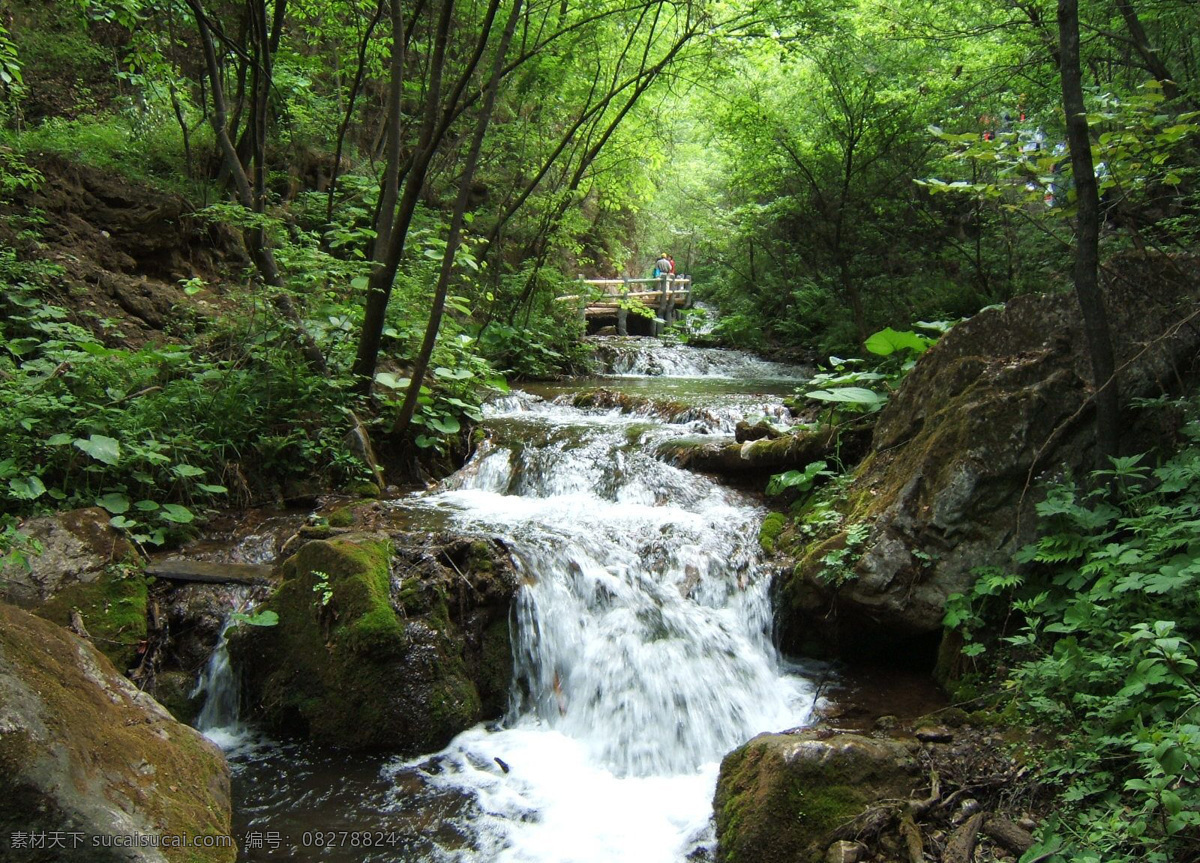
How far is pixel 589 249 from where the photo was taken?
68.3 feet

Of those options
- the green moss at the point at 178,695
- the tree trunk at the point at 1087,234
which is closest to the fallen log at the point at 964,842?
the tree trunk at the point at 1087,234

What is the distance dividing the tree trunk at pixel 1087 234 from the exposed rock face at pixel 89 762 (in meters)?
5.02

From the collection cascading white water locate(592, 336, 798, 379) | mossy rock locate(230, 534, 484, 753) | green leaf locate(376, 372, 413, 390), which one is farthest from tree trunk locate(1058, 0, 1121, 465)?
cascading white water locate(592, 336, 798, 379)

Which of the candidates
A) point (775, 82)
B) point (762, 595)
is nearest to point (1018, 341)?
point (762, 595)

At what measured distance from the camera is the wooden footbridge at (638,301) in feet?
62.3

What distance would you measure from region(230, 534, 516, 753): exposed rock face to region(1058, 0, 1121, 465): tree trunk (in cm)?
390

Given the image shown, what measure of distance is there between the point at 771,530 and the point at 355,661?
11.6 ft

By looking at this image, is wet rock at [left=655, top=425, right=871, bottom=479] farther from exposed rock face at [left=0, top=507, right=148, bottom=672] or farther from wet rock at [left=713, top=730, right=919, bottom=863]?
exposed rock face at [left=0, top=507, right=148, bottom=672]

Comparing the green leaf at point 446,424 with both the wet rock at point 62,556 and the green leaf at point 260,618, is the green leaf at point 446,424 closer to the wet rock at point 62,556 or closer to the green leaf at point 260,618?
the wet rock at point 62,556

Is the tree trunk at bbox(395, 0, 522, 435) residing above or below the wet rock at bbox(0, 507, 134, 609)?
above

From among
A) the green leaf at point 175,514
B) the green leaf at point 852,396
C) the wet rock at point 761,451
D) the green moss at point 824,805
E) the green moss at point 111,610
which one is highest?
the green leaf at point 852,396

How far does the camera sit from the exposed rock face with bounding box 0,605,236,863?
2.24 m

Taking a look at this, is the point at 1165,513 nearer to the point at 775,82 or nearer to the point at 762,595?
the point at 762,595

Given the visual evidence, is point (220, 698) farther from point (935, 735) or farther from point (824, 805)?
point (935, 735)
